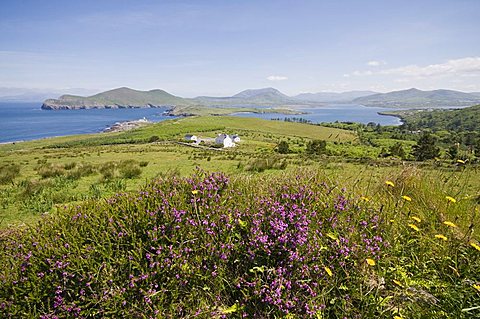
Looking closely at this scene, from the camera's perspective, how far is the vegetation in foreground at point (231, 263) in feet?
8.21

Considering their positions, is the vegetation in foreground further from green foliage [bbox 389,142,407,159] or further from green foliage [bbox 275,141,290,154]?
green foliage [bbox 275,141,290,154]

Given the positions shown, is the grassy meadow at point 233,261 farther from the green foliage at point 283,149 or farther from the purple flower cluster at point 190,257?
the green foliage at point 283,149

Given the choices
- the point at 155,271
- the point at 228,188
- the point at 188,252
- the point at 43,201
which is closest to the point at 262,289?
the point at 188,252

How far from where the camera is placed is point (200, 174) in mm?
3799

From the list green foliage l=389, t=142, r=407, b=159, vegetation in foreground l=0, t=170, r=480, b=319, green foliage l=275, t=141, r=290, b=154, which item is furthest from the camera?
green foliage l=275, t=141, r=290, b=154

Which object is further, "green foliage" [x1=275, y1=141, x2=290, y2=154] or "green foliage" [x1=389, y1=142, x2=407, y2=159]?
"green foliage" [x1=275, y1=141, x2=290, y2=154]

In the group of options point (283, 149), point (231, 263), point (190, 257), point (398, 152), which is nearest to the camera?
point (190, 257)

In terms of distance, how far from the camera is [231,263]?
289cm

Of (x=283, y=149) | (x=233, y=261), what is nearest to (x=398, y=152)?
(x=283, y=149)

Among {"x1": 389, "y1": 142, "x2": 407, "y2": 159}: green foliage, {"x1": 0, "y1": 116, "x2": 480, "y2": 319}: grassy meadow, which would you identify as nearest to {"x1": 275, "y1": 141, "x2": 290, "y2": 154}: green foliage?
{"x1": 389, "y1": 142, "x2": 407, "y2": 159}: green foliage

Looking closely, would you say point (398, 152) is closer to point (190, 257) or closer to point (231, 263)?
point (231, 263)

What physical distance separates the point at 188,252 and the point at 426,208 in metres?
3.40

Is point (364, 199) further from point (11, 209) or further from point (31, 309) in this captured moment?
point (11, 209)

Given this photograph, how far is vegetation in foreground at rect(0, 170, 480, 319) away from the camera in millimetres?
2504
